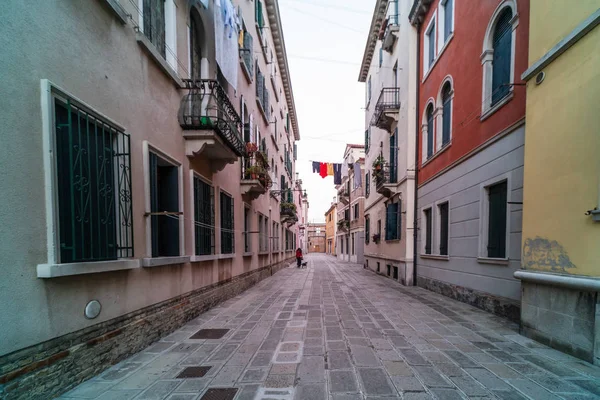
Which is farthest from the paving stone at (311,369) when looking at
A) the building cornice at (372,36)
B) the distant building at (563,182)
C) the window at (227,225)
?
the building cornice at (372,36)

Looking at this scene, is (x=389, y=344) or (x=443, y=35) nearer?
(x=389, y=344)

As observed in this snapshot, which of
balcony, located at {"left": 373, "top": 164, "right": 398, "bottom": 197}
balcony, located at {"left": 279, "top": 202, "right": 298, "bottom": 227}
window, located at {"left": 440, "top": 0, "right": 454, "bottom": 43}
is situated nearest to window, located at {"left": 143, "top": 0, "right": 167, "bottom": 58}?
window, located at {"left": 440, "top": 0, "right": 454, "bottom": 43}

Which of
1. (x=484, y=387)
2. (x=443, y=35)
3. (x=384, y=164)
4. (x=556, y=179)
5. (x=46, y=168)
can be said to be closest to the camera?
(x=46, y=168)

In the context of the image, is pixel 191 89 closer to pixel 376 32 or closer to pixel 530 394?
pixel 530 394

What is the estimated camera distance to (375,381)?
2.87 metres

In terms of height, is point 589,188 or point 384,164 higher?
point 384,164

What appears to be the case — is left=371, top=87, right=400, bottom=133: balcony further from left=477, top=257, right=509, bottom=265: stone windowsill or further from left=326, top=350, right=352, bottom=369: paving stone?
left=326, top=350, right=352, bottom=369: paving stone

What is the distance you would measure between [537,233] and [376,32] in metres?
14.2

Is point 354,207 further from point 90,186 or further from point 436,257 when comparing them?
point 90,186

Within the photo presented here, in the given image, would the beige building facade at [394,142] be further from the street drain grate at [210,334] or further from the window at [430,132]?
the street drain grate at [210,334]

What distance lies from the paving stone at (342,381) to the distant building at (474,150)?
3.75 meters

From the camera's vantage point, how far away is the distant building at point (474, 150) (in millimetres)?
A: 5164

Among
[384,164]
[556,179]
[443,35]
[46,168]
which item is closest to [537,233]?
[556,179]

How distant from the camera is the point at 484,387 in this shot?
2.74 m
